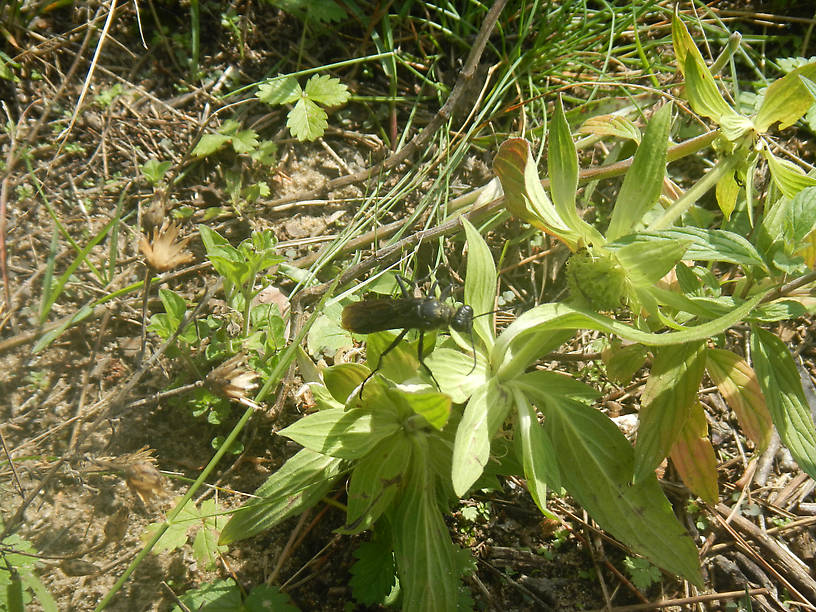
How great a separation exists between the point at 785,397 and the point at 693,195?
2.68 feet

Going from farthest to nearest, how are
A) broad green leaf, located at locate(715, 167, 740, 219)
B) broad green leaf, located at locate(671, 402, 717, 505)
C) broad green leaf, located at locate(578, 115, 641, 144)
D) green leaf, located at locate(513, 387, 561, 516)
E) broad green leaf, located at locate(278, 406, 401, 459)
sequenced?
broad green leaf, located at locate(578, 115, 641, 144)
broad green leaf, located at locate(715, 167, 740, 219)
broad green leaf, located at locate(671, 402, 717, 505)
broad green leaf, located at locate(278, 406, 401, 459)
green leaf, located at locate(513, 387, 561, 516)

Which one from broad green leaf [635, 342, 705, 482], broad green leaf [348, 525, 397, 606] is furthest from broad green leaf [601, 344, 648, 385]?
broad green leaf [348, 525, 397, 606]

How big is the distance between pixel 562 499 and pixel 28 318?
8.48 ft

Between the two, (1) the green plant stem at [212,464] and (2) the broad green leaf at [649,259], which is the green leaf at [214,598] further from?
(2) the broad green leaf at [649,259]

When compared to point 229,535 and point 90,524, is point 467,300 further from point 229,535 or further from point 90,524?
point 90,524

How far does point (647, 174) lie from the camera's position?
2.14 m

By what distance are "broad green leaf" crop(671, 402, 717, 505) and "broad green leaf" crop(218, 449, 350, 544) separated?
1313mm

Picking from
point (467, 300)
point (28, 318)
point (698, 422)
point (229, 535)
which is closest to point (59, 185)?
point (28, 318)

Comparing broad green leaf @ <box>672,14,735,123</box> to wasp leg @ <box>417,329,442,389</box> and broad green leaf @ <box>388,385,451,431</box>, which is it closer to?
wasp leg @ <box>417,329,442,389</box>

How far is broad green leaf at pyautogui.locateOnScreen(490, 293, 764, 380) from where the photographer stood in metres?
1.73

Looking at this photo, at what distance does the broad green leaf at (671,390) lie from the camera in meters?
2.15

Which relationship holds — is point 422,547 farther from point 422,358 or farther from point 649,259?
point 649,259

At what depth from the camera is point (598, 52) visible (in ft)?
11.9

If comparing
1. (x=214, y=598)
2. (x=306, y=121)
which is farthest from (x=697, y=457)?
(x=306, y=121)
